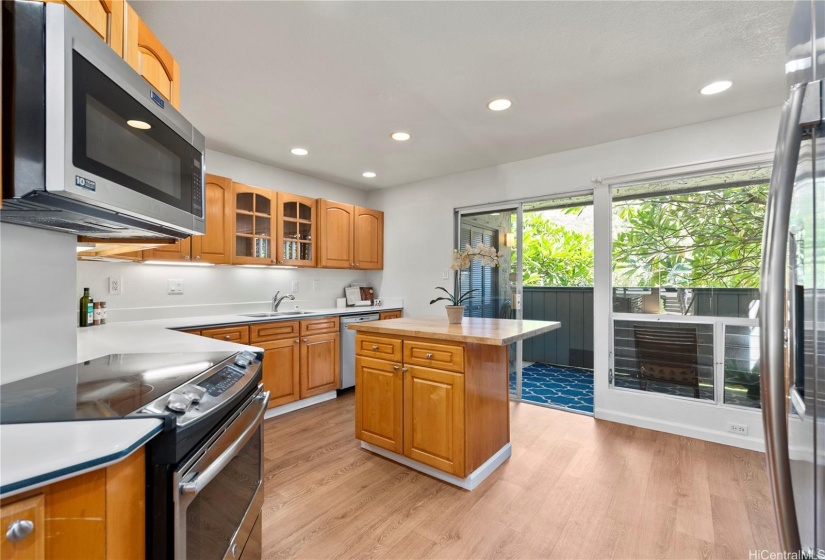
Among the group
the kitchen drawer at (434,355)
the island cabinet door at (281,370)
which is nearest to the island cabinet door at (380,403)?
the kitchen drawer at (434,355)

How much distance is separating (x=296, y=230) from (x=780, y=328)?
3967mm

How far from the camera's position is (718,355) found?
297 centimetres

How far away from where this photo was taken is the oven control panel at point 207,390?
0.93 meters

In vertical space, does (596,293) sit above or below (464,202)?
below

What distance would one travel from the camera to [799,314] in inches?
25.5

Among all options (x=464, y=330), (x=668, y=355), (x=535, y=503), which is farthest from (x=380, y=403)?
(x=668, y=355)

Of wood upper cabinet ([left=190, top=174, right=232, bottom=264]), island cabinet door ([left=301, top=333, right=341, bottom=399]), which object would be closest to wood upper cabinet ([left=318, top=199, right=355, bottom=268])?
island cabinet door ([left=301, top=333, right=341, bottom=399])

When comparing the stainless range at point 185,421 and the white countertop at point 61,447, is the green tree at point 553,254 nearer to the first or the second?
the stainless range at point 185,421

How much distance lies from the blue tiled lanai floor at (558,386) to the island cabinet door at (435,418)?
1.92 m

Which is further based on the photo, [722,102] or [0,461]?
[722,102]

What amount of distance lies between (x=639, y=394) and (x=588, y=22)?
9.38 ft

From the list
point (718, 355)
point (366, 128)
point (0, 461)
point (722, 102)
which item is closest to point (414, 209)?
point (366, 128)

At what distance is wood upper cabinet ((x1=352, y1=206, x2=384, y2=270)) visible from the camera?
15.3 ft

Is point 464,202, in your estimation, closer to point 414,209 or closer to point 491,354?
point 414,209
